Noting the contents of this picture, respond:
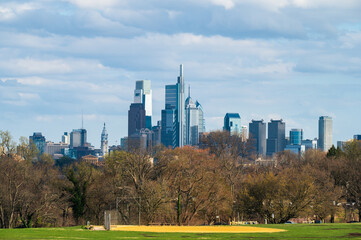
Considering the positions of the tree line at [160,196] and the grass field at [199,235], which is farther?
the tree line at [160,196]

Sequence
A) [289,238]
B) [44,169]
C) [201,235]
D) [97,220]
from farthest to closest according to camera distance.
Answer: [44,169]
[97,220]
[201,235]
[289,238]

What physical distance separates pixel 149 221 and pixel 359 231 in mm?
32544

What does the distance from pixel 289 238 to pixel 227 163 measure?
2638 inches

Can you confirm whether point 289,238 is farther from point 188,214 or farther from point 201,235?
point 188,214

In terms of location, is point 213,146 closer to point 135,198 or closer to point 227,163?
point 227,163

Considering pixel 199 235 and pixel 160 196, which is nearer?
pixel 199 235

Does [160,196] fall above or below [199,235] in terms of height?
above

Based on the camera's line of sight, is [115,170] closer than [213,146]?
Yes

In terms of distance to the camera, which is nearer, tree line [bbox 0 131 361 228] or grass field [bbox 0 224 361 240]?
grass field [bbox 0 224 361 240]

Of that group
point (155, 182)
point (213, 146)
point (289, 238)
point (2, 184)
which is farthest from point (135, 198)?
point (213, 146)

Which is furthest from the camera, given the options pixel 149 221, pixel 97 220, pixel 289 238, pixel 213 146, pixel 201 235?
pixel 213 146

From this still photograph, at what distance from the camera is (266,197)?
99312 mm

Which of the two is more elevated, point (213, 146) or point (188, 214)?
point (213, 146)

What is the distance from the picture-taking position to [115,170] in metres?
110
